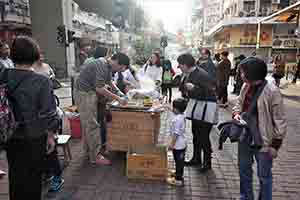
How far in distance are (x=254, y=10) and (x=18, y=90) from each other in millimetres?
34381

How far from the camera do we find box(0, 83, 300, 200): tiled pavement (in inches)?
129

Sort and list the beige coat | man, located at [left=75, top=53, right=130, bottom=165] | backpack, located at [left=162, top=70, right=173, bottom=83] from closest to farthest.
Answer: the beige coat → man, located at [left=75, top=53, right=130, bottom=165] → backpack, located at [left=162, top=70, right=173, bottom=83]

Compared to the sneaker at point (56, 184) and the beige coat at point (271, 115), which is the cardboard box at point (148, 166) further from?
the beige coat at point (271, 115)

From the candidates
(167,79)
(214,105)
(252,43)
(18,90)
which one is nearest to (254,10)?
(252,43)

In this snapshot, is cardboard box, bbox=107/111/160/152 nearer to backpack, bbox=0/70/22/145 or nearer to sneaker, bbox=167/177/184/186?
sneaker, bbox=167/177/184/186

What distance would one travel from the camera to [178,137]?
346 cm

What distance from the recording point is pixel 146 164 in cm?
362

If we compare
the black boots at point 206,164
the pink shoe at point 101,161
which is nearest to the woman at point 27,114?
the pink shoe at point 101,161

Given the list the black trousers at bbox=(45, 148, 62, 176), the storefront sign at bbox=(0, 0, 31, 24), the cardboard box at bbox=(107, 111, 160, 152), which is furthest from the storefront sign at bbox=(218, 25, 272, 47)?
the black trousers at bbox=(45, 148, 62, 176)

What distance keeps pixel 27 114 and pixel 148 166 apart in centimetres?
194

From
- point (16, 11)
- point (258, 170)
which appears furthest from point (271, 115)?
point (16, 11)

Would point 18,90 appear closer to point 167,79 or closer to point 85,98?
point 85,98

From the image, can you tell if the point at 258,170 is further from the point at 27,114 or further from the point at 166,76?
the point at 166,76

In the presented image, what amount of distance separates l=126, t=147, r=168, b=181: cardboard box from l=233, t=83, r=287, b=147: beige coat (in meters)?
1.57
